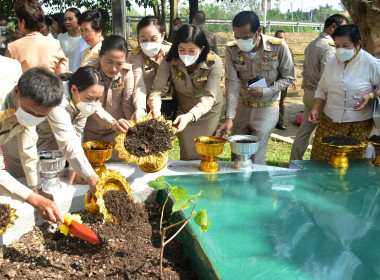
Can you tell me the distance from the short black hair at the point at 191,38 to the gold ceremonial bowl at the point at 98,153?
3.14 ft

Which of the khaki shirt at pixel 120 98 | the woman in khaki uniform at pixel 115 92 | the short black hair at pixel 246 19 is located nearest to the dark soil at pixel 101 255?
the woman in khaki uniform at pixel 115 92

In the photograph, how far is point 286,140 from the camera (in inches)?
248

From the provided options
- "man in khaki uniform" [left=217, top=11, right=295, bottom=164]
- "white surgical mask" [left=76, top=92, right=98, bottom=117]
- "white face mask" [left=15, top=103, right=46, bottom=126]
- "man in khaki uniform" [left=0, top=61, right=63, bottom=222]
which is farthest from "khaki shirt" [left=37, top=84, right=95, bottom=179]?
"man in khaki uniform" [left=217, top=11, right=295, bottom=164]

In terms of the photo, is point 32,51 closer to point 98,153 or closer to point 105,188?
point 98,153

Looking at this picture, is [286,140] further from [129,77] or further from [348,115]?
[129,77]

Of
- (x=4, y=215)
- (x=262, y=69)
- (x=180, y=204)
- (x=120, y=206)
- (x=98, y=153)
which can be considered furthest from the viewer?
(x=262, y=69)

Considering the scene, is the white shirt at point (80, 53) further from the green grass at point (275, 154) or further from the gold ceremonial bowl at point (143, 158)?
the gold ceremonial bowl at point (143, 158)

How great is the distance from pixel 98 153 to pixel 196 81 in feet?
3.71

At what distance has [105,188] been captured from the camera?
98.3 inches

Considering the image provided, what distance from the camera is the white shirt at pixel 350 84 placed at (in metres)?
3.46

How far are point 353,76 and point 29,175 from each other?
265cm

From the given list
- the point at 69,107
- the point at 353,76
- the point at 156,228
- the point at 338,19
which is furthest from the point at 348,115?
the point at 69,107

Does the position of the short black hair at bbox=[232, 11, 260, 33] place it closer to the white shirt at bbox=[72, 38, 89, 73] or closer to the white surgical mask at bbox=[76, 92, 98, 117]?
the white surgical mask at bbox=[76, 92, 98, 117]

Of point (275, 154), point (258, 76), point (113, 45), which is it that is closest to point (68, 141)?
point (113, 45)
